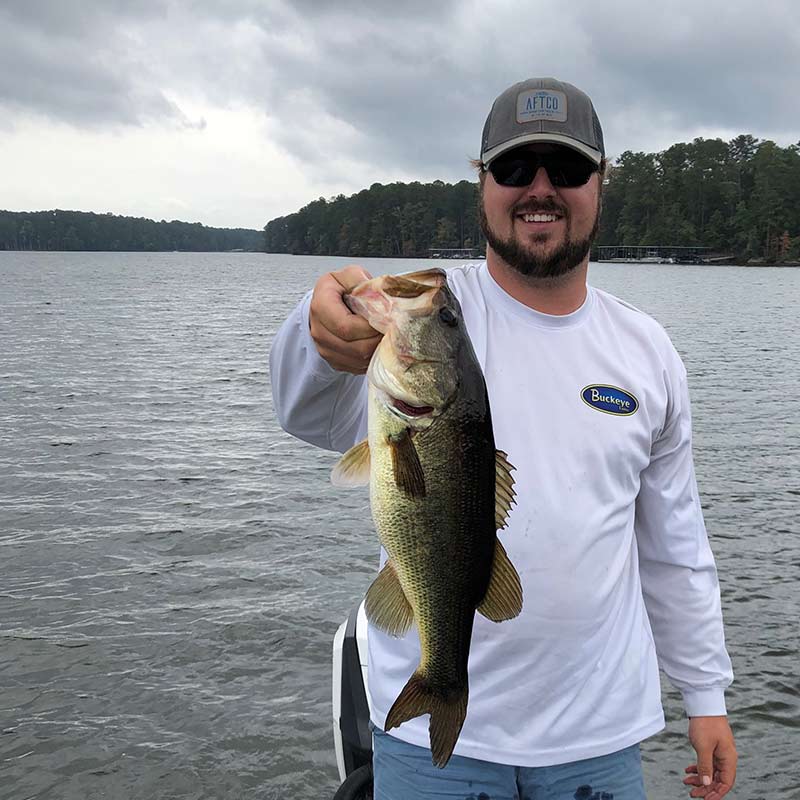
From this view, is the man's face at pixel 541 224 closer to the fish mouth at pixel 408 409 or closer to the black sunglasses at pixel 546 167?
the black sunglasses at pixel 546 167

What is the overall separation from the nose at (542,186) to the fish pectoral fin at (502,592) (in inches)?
45.3

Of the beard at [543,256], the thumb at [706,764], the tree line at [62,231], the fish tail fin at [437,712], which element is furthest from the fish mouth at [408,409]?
the tree line at [62,231]

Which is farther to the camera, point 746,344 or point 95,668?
point 746,344

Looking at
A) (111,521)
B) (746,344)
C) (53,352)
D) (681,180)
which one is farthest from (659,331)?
(681,180)

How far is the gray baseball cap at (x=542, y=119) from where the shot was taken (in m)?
2.59

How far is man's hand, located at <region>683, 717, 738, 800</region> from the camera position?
9.13ft

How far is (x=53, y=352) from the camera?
2411 cm

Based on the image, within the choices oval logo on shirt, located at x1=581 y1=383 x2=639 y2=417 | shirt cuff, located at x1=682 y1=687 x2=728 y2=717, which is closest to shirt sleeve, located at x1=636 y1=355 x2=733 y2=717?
shirt cuff, located at x1=682 y1=687 x2=728 y2=717

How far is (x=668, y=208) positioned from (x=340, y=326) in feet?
419

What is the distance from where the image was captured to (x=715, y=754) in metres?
2.80

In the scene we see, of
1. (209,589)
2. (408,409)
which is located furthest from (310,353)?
(209,589)

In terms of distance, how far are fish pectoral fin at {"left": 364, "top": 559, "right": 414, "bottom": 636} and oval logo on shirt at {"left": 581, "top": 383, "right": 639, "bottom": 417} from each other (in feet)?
2.72

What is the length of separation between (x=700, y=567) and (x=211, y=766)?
4.18 m

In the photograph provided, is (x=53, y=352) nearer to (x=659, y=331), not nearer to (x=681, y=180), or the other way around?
(x=659, y=331)
